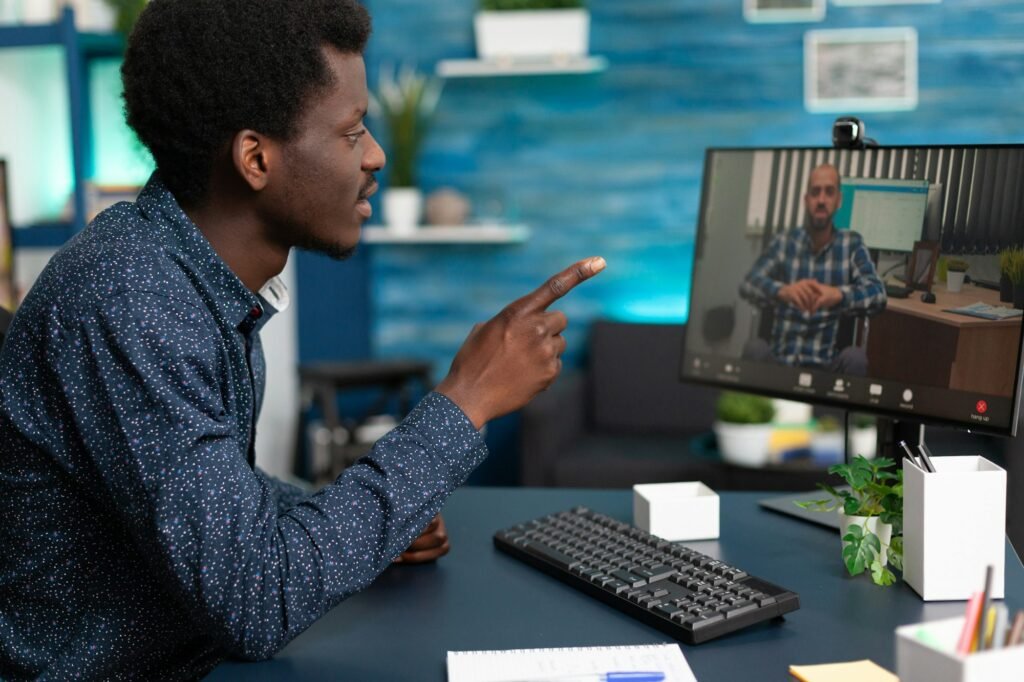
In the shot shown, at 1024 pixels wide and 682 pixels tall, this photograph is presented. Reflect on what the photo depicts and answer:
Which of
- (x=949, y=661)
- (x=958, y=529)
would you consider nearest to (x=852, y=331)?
(x=958, y=529)

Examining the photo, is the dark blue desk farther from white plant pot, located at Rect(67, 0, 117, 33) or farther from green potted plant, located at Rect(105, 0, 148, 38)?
white plant pot, located at Rect(67, 0, 117, 33)

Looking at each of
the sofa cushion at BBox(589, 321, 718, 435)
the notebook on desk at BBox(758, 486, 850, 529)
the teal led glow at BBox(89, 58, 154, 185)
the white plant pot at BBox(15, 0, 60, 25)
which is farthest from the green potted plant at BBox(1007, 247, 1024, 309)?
the white plant pot at BBox(15, 0, 60, 25)

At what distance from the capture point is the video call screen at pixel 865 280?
1.26 m

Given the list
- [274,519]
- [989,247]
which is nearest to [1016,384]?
[989,247]

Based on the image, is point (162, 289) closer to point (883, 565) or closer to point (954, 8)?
point (883, 565)

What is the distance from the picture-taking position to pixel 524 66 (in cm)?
377

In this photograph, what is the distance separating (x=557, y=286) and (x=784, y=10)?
2986 millimetres

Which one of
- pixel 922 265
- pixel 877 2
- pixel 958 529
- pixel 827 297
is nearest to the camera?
pixel 958 529

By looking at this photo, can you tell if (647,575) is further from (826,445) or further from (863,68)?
(863,68)

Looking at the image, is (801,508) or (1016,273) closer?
(1016,273)

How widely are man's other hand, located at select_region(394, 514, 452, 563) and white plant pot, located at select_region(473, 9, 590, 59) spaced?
276cm

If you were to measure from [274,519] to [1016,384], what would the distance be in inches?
→ 32.9

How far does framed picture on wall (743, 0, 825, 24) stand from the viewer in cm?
374

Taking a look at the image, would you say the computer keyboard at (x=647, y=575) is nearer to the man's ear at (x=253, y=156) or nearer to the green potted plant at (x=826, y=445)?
the man's ear at (x=253, y=156)
